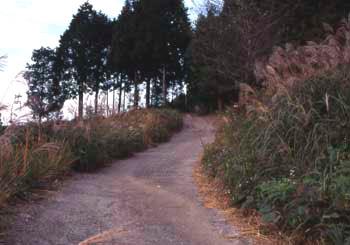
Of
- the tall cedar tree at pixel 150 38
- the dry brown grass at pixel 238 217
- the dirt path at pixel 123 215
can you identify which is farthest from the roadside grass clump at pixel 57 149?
the tall cedar tree at pixel 150 38

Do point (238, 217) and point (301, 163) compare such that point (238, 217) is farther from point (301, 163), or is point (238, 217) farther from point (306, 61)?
point (306, 61)

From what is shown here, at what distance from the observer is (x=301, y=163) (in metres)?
5.37

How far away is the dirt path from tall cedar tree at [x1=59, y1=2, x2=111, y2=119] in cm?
2744

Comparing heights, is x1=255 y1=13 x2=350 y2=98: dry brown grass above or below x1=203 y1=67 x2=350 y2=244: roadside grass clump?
above

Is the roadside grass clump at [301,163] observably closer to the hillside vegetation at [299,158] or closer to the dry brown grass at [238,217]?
the hillside vegetation at [299,158]

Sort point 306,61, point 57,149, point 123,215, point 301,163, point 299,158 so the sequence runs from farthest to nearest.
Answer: point 57,149, point 306,61, point 123,215, point 299,158, point 301,163

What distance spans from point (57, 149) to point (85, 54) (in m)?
28.6

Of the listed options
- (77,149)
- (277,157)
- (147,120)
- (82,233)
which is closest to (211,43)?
(147,120)

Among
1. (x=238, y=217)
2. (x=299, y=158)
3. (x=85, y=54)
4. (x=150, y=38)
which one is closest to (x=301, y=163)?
(x=299, y=158)

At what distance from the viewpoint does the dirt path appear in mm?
4621

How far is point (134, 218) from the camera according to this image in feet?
18.0

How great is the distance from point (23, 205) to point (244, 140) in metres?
3.14

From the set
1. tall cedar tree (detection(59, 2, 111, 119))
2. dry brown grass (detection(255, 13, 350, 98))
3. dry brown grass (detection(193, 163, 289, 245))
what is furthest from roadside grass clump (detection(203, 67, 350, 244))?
tall cedar tree (detection(59, 2, 111, 119))

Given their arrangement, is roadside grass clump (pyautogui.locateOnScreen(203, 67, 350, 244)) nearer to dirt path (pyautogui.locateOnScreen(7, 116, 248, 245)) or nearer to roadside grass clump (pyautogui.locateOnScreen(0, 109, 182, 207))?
dirt path (pyautogui.locateOnScreen(7, 116, 248, 245))
